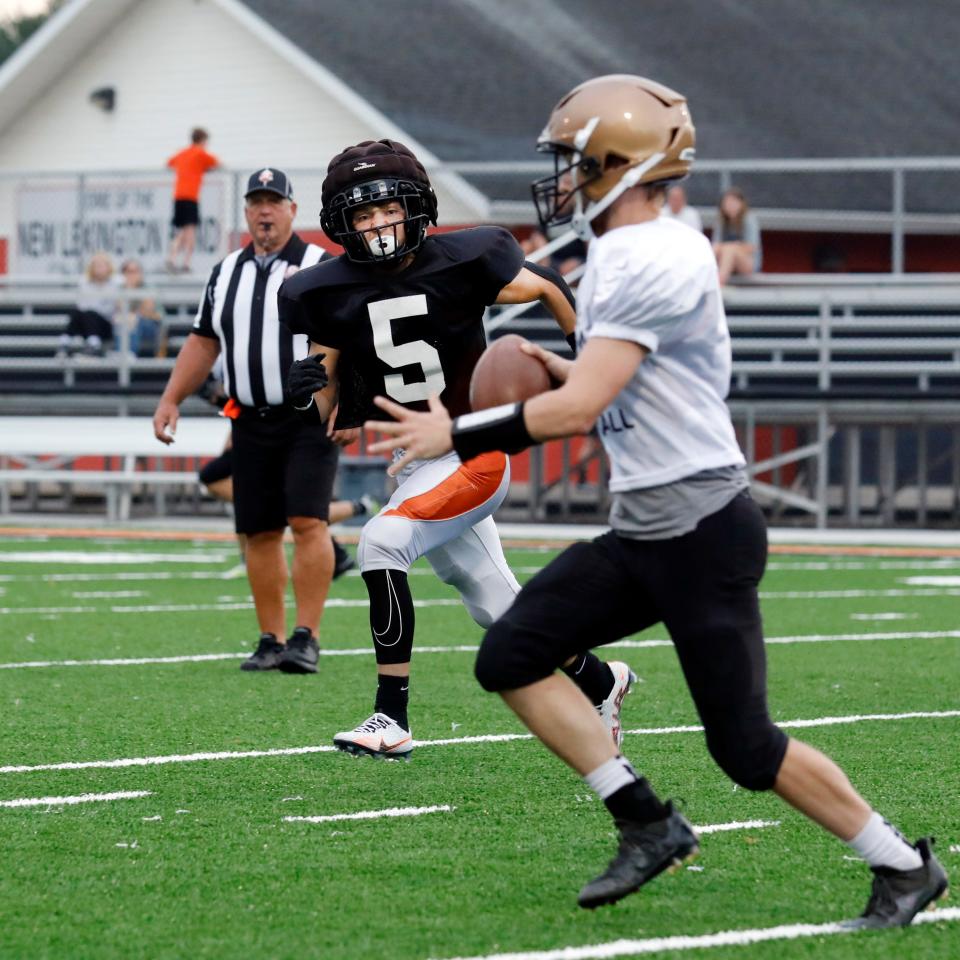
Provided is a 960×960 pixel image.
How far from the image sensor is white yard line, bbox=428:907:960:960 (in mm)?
3725

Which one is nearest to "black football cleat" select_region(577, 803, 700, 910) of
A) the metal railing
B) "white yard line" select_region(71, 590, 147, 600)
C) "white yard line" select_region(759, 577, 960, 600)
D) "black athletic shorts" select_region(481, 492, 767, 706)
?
"black athletic shorts" select_region(481, 492, 767, 706)

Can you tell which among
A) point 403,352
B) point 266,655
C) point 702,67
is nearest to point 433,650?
point 266,655

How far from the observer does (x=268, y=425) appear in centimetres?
781

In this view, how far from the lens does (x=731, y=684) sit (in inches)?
153

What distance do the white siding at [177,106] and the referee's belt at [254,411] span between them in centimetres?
1541

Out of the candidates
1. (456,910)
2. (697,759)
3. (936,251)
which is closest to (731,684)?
(456,910)

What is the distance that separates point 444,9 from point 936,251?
793 cm

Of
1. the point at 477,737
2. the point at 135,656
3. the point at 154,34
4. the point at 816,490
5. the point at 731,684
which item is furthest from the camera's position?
the point at 154,34

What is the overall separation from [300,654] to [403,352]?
2267 millimetres

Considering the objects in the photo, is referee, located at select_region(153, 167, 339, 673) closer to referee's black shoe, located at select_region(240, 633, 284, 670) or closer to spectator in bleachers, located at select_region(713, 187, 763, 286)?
referee's black shoe, located at select_region(240, 633, 284, 670)

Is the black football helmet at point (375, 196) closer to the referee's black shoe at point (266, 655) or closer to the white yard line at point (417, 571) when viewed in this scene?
the referee's black shoe at point (266, 655)

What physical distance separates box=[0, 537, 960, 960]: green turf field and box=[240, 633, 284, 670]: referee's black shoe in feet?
0.47

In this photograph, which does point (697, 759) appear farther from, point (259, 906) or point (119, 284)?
point (119, 284)

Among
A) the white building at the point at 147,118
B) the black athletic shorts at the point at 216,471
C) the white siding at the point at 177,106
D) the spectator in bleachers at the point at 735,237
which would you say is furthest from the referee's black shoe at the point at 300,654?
the white siding at the point at 177,106
